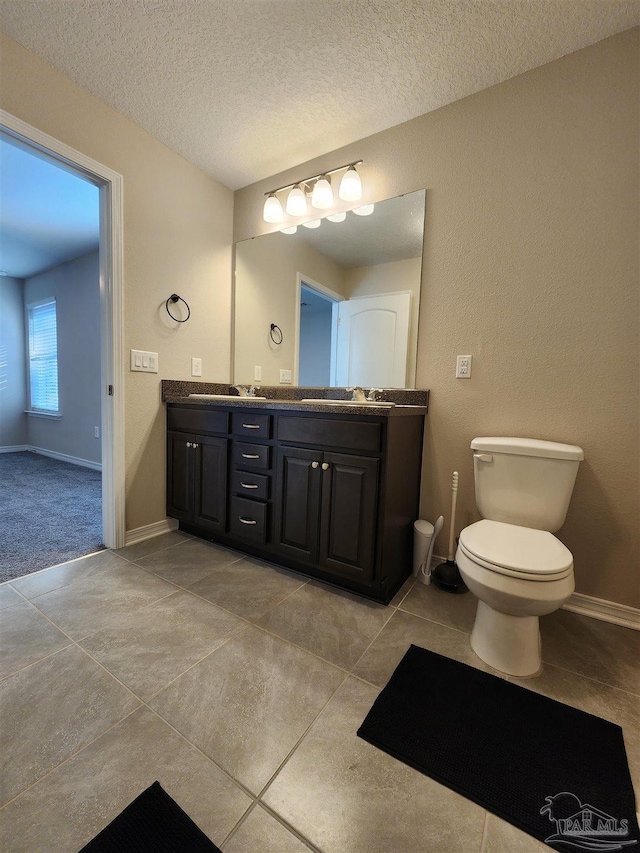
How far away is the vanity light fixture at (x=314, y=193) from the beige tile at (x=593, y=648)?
7.76 ft

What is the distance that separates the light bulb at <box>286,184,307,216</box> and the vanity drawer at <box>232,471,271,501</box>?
1682mm

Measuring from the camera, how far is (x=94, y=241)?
3746 millimetres

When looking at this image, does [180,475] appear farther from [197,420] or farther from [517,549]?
[517,549]

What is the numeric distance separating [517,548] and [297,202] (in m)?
2.26

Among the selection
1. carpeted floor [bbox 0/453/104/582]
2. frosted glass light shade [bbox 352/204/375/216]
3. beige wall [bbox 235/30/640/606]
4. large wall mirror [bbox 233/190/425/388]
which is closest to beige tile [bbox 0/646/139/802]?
carpeted floor [bbox 0/453/104/582]

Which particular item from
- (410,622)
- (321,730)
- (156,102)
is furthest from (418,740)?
(156,102)

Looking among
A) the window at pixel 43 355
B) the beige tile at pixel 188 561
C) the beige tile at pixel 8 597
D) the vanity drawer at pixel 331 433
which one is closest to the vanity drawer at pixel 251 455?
the vanity drawer at pixel 331 433

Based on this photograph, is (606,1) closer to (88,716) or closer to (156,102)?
(156,102)

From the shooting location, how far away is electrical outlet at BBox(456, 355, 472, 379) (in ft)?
5.84

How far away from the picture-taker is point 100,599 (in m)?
1.53

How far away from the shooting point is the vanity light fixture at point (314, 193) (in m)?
2.02

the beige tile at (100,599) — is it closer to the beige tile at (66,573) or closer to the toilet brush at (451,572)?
the beige tile at (66,573)

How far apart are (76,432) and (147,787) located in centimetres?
441

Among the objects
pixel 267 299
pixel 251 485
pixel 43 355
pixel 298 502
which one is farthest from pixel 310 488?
pixel 43 355
